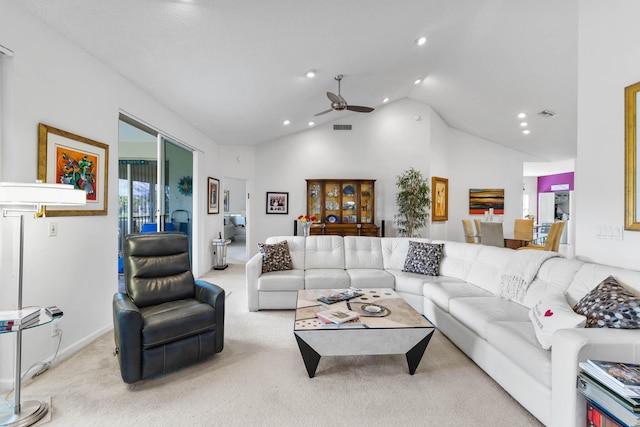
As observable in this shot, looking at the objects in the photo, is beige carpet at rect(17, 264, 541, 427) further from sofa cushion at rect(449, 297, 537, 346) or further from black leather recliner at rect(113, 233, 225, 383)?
sofa cushion at rect(449, 297, 537, 346)

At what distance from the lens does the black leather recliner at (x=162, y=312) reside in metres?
2.13

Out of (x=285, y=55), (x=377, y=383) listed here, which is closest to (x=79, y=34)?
(x=285, y=55)

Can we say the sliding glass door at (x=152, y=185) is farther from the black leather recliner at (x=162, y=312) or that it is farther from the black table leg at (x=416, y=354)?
the black table leg at (x=416, y=354)

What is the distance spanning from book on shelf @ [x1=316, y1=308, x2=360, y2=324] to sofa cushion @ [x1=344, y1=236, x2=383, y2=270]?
5.92 ft

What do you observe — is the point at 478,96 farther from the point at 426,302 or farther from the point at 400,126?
the point at 426,302

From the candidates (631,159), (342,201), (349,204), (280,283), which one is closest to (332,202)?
(342,201)

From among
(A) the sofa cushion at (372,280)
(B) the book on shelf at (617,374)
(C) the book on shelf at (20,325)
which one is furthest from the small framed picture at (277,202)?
(B) the book on shelf at (617,374)

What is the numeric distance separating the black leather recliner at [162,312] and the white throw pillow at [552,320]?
2.30m

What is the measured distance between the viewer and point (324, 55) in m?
3.99

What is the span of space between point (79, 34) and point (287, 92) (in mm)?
2797

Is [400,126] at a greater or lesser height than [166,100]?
greater

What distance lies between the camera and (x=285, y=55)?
3.71 metres

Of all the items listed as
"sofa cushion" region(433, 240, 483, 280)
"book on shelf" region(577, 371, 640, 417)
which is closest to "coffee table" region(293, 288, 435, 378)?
"book on shelf" region(577, 371, 640, 417)

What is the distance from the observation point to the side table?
1.75 m
